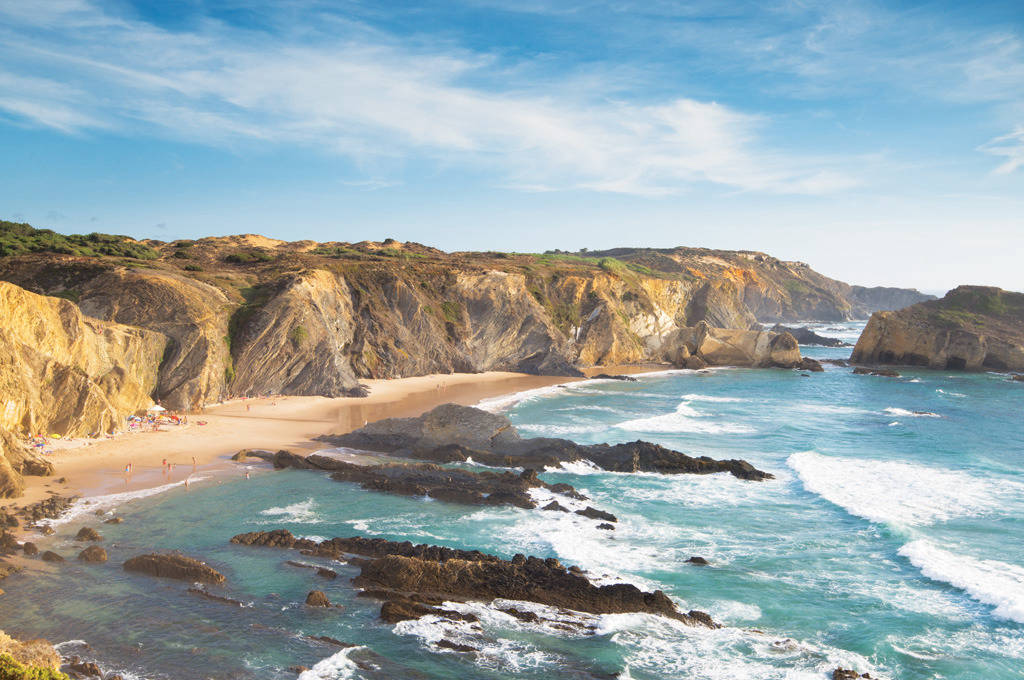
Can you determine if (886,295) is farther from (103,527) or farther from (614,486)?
(103,527)

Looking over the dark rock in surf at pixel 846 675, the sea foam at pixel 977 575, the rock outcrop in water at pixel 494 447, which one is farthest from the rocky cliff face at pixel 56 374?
the sea foam at pixel 977 575

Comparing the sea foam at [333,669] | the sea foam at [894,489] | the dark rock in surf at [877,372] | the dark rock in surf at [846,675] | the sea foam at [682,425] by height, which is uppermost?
the dark rock in surf at [877,372]

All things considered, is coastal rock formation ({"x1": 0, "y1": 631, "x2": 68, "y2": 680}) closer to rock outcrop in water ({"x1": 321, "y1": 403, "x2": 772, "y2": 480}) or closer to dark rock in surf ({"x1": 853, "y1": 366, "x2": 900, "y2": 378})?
rock outcrop in water ({"x1": 321, "y1": 403, "x2": 772, "y2": 480})

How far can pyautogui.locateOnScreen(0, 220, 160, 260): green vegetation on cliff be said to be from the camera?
48231mm

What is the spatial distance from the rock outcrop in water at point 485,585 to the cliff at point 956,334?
6390 cm

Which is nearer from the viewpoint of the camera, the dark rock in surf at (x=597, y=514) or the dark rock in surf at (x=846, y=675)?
the dark rock in surf at (x=846, y=675)

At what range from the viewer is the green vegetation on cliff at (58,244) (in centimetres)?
4823

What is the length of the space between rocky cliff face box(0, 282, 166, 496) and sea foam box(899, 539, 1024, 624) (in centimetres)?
2821

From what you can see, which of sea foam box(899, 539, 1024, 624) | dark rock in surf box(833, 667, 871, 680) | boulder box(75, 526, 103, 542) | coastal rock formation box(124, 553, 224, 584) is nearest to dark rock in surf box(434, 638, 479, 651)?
coastal rock formation box(124, 553, 224, 584)

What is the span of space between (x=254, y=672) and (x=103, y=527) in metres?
10.3

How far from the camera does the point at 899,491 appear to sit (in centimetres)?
2747

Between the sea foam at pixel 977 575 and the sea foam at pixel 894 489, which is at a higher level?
the sea foam at pixel 894 489

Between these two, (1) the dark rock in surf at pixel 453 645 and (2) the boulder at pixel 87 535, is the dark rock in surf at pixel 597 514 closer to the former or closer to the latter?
(1) the dark rock in surf at pixel 453 645

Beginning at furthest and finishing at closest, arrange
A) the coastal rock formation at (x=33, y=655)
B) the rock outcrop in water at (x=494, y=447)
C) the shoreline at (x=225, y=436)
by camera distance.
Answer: the rock outcrop in water at (x=494, y=447)
the shoreline at (x=225, y=436)
the coastal rock formation at (x=33, y=655)
